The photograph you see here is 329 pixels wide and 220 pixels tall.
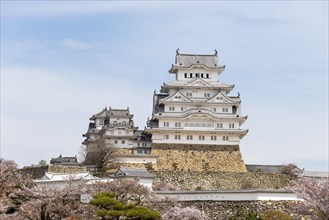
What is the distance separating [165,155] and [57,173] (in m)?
10.1

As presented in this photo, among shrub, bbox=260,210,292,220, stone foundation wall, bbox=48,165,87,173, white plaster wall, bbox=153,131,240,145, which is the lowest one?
shrub, bbox=260,210,292,220

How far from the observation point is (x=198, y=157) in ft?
173

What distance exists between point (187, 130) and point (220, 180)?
536cm

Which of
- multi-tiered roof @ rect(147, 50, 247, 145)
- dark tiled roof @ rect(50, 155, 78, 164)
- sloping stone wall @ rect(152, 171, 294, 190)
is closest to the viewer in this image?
sloping stone wall @ rect(152, 171, 294, 190)

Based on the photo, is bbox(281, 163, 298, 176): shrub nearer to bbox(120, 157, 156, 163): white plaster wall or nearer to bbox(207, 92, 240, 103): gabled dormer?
bbox(207, 92, 240, 103): gabled dormer

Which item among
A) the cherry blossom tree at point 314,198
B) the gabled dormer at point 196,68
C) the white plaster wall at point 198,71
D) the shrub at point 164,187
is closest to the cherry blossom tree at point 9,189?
the shrub at point 164,187

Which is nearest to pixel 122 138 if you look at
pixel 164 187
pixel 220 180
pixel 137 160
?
pixel 137 160

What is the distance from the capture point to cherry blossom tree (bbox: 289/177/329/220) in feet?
90.4

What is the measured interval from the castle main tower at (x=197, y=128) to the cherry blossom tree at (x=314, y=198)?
75.1 ft

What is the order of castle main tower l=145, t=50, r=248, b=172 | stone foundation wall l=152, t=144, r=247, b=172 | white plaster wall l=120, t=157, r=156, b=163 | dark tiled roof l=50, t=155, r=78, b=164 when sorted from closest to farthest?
white plaster wall l=120, t=157, r=156, b=163
stone foundation wall l=152, t=144, r=247, b=172
castle main tower l=145, t=50, r=248, b=172
dark tiled roof l=50, t=155, r=78, b=164

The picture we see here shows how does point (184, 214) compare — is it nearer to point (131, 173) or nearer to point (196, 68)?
point (131, 173)

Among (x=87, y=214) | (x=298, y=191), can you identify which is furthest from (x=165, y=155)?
(x=298, y=191)

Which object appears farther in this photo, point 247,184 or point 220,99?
point 220,99

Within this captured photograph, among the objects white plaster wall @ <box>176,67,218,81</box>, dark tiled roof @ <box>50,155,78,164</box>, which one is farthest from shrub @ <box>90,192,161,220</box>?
white plaster wall @ <box>176,67,218,81</box>
